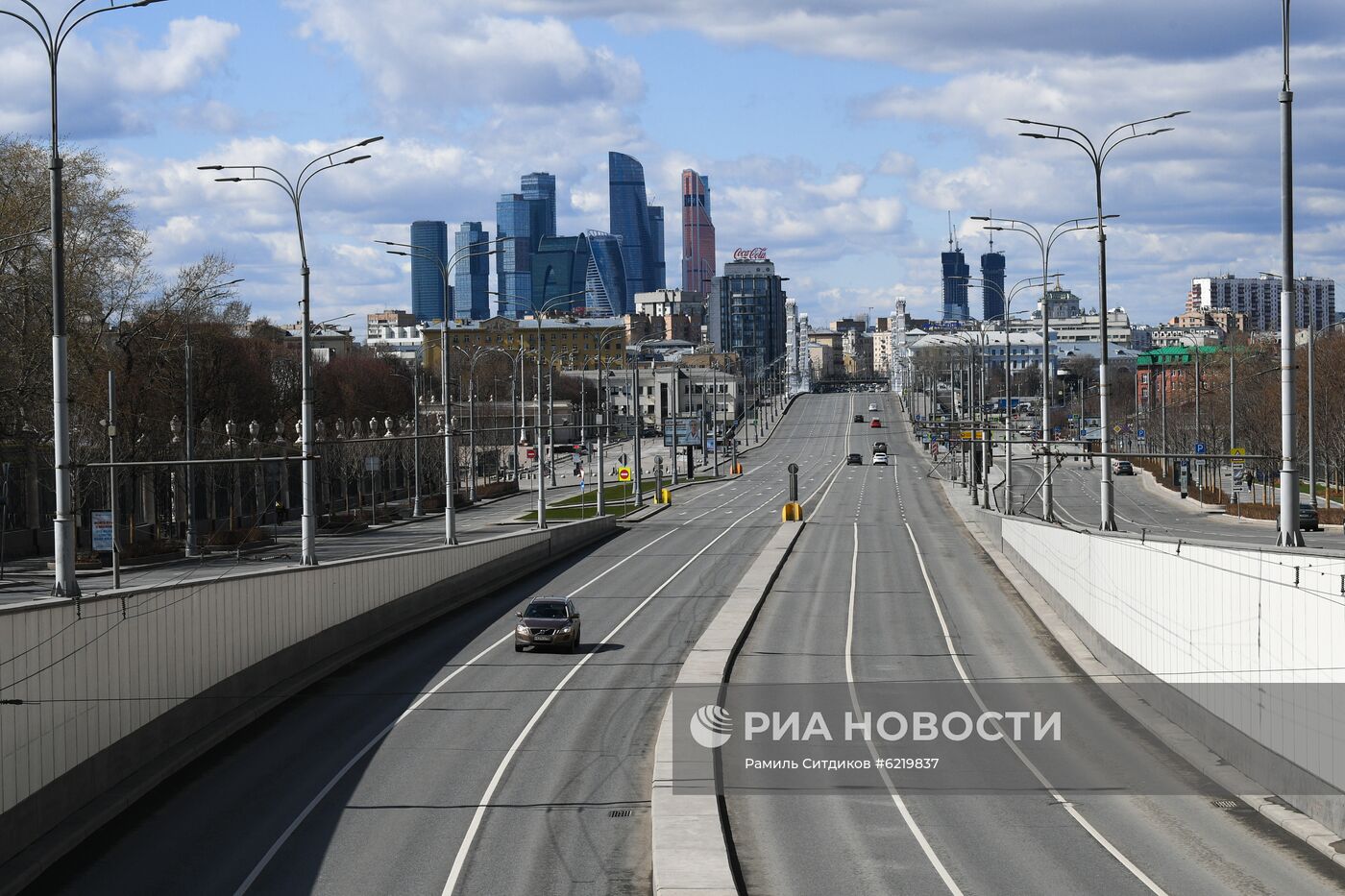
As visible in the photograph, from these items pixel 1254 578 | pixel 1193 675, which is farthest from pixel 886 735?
pixel 1254 578

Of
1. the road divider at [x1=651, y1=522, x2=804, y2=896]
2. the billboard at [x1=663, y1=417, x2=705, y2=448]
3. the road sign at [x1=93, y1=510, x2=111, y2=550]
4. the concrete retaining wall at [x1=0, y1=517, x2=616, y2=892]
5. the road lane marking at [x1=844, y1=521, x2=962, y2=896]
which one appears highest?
the billboard at [x1=663, y1=417, x2=705, y2=448]

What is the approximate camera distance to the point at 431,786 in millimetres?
21406

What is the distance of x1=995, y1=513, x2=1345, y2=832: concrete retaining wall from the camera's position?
1752 cm

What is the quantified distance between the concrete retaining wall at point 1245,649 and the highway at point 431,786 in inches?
333

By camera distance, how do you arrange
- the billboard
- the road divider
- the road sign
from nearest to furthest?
1. the road divider
2. the road sign
3. the billboard

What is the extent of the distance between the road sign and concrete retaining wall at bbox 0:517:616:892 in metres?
8.37

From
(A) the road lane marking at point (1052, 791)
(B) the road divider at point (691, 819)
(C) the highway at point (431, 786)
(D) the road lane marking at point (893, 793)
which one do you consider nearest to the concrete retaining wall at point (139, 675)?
(C) the highway at point (431, 786)

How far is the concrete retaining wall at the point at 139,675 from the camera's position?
17109mm

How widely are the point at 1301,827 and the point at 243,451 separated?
65438mm

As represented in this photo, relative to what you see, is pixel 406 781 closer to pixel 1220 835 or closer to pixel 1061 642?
pixel 1220 835

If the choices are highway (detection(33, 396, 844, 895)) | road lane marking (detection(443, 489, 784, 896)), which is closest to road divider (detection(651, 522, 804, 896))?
highway (detection(33, 396, 844, 895))

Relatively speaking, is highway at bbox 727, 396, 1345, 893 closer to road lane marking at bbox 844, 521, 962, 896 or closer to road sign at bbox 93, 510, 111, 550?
road lane marking at bbox 844, 521, 962, 896

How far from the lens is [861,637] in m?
37.2

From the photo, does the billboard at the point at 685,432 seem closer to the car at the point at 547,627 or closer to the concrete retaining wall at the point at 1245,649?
the car at the point at 547,627
